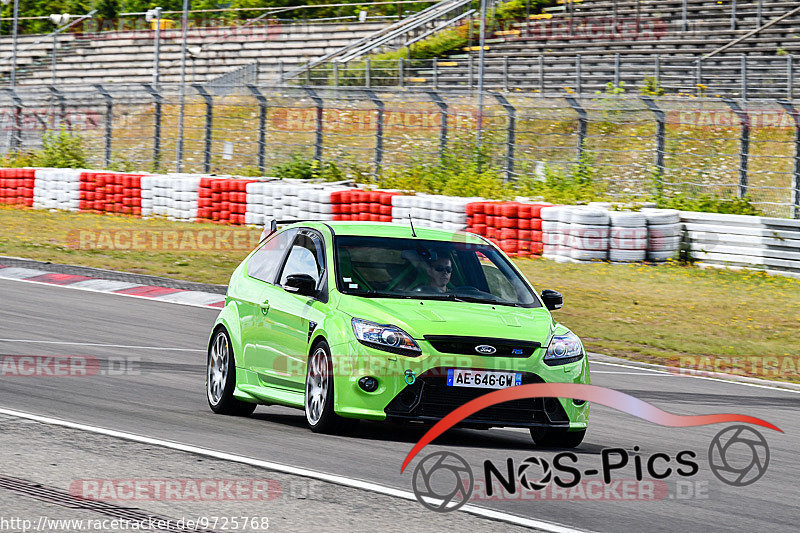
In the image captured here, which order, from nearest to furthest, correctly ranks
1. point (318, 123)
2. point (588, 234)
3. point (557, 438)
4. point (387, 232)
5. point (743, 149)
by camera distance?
point (557, 438)
point (387, 232)
point (588, 234)
point (743, 149)
point (318, 123)

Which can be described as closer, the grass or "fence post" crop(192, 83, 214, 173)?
the grass

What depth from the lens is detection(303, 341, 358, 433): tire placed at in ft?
26.7

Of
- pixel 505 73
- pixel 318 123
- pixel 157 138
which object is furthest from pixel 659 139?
pixel 157 138

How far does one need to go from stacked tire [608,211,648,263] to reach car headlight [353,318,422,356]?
14913mm

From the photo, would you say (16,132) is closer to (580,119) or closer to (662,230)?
(580,119)

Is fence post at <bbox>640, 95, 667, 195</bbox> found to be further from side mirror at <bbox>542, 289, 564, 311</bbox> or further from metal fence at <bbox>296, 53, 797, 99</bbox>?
side mirror at <bbox>542, 289, 564, 311</bbox>

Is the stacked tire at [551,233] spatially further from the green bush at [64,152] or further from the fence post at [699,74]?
the green bush at [64,152]

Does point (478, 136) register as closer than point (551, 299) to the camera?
No

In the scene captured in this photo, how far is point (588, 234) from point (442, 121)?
7.12m

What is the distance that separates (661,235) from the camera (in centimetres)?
2283

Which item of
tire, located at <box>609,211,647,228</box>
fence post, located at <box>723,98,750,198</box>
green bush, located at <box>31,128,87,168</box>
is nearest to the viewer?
tire, located at <box>609,211,647,228</box>

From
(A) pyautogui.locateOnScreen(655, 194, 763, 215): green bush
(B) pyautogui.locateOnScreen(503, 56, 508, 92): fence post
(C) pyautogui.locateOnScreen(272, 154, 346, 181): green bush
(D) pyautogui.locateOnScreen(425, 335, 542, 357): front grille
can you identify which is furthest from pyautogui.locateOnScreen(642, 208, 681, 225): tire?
(B) pyautogui.locateOnScreen(503, 56, 508, 92): fence post

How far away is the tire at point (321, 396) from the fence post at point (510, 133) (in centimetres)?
1932

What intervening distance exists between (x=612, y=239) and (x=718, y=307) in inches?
182
